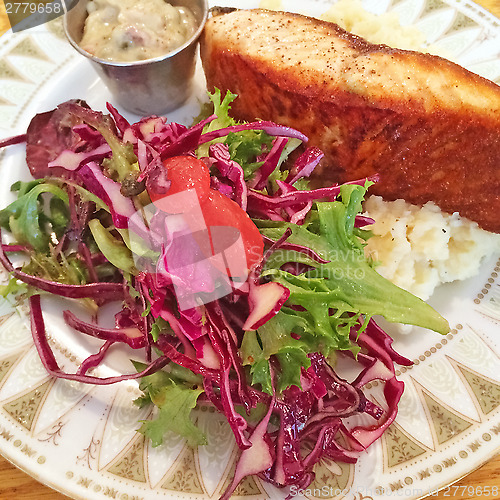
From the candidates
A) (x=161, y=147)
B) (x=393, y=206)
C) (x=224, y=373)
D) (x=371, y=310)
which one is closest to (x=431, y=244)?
(x=393, y=206)

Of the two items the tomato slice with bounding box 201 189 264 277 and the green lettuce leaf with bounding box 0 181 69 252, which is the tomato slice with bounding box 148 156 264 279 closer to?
the tomato slice with bounding box 201 189 264 277

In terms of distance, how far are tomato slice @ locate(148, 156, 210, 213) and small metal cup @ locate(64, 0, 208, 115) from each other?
1.11m

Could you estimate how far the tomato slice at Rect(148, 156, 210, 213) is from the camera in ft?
6.79

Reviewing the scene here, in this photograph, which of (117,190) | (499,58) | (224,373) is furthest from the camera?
(499,58)

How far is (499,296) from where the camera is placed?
2.58 metres

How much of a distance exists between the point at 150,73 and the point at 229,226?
148 centimetres

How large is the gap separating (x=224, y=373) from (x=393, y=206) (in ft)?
4.48

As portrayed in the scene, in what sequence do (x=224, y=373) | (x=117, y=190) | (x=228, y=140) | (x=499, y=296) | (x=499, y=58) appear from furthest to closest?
(x=499, y=58), (x=499, y=296), (x=228, y=140), (x=117, y=190), (x=224, y=373)

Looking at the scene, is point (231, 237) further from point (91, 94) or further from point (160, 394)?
point (91, 94)
